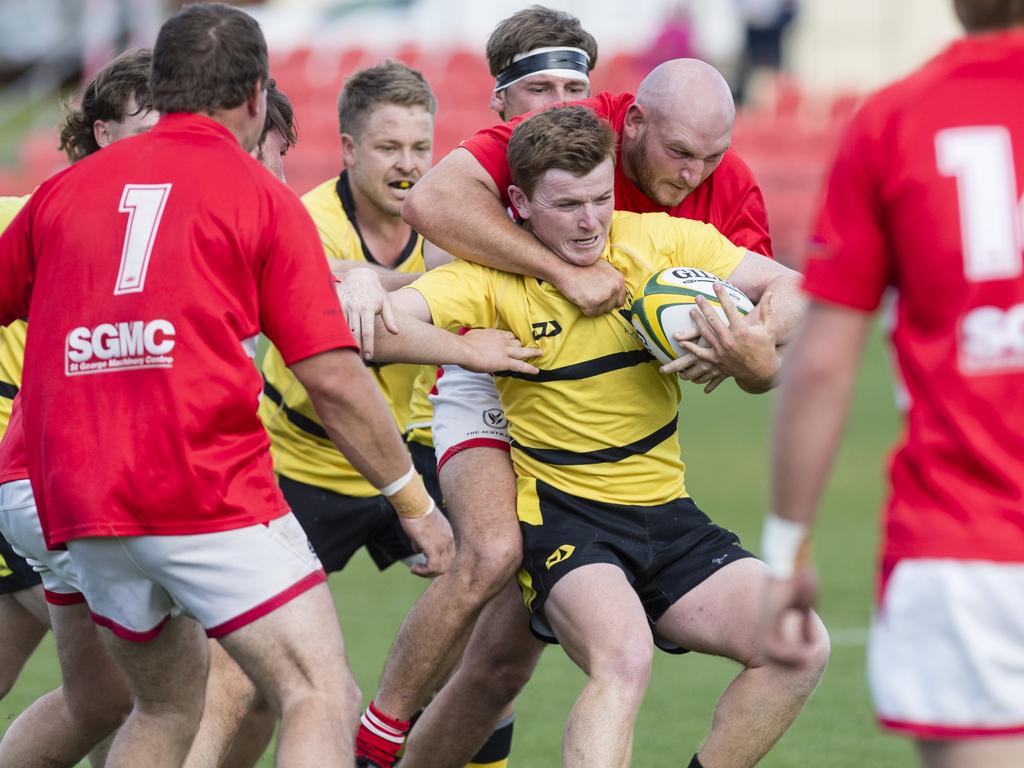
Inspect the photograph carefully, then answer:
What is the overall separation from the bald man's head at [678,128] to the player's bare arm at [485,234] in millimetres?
439

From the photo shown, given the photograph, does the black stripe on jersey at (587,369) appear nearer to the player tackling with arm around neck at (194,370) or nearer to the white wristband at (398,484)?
the white wristband at (398,484)

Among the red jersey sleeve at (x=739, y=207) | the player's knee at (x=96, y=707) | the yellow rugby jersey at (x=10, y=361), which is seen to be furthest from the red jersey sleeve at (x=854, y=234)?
the yellow rugby jersey at (x=10, y=361)

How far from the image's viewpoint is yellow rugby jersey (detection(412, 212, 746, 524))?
16.9 ft

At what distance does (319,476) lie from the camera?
6633 millimetres

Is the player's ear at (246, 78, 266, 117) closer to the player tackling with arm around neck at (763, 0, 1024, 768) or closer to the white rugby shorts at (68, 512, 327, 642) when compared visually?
the white rugby shorts at (68, 512, 327, 642)

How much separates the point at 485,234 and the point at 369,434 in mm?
1130

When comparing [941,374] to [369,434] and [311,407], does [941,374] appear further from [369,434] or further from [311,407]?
[311,407]

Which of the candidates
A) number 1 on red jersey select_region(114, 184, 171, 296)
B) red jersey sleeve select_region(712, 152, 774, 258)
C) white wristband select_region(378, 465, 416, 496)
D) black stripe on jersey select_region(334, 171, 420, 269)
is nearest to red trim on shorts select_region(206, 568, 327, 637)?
white wristband select_region(378, 465, 416, 496)

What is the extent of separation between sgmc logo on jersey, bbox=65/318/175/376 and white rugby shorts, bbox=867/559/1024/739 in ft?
6.36

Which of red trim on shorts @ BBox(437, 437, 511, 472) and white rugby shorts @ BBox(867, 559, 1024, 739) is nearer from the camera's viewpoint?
white rugby shorts @ BBox(867, 559, 1024, 739)

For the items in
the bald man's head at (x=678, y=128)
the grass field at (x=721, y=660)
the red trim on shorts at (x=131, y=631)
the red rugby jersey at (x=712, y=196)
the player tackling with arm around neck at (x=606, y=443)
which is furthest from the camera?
the grass field at (x=721, y=660)

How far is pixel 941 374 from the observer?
3.12m

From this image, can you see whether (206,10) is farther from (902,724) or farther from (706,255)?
(902,724)

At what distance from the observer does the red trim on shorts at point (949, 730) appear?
3.02 metres
